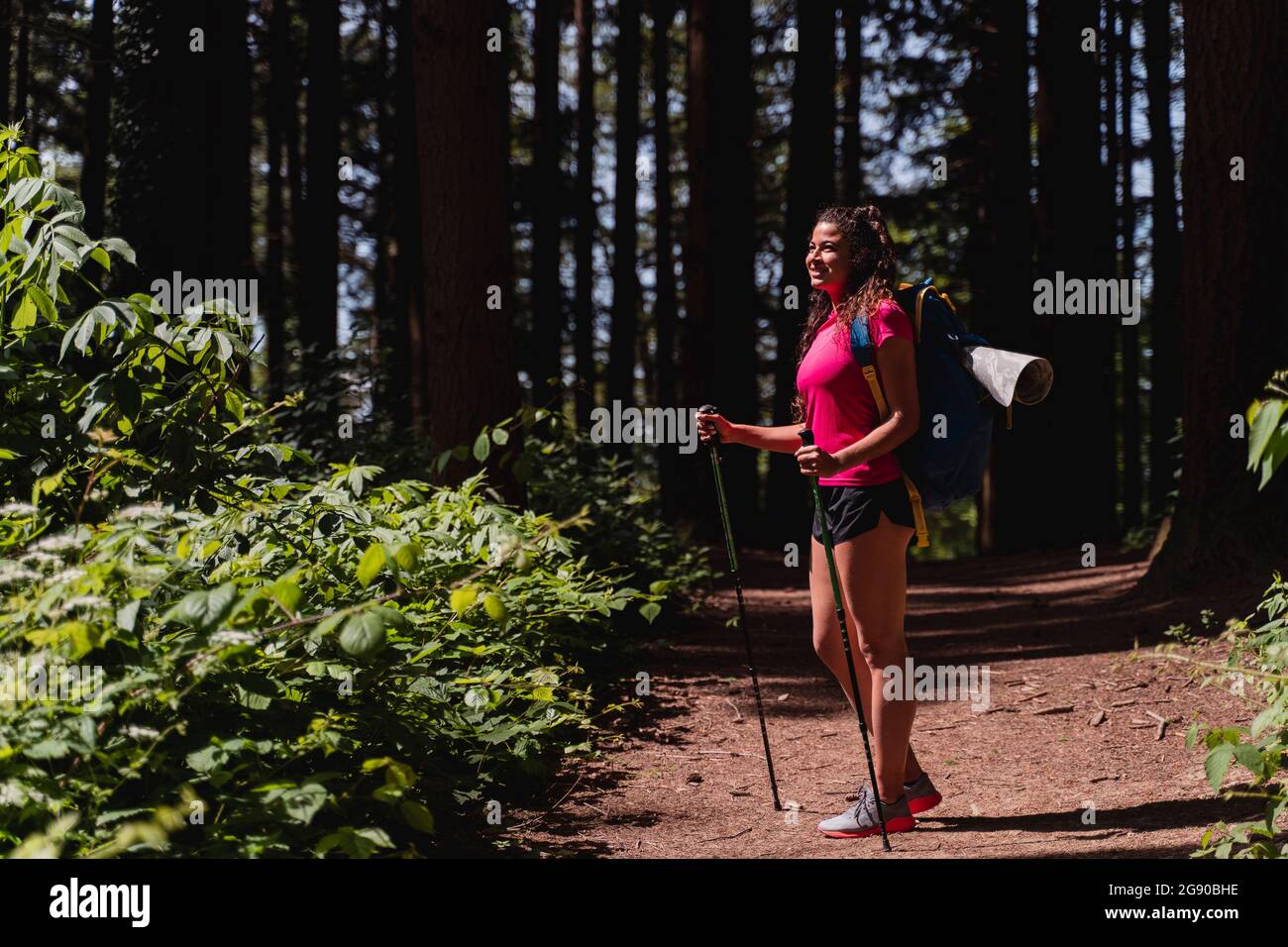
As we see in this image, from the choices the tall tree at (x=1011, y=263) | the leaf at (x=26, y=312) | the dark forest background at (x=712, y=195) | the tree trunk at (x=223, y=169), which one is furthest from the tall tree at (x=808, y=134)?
the leaf at (x=26, y=312)

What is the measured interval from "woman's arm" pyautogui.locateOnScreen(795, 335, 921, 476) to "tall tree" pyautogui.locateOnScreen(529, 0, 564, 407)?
13655mm

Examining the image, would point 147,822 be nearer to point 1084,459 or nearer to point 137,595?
point 137,595

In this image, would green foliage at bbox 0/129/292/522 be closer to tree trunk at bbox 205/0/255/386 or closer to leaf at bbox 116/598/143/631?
leaf at bbox 116/598/143/631

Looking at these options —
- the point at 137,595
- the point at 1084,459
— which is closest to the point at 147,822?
the point at 137,595

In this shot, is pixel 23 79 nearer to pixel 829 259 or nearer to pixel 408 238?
pixel 408 238

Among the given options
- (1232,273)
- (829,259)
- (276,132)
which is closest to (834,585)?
(829,259)

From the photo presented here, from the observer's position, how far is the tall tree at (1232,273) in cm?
721

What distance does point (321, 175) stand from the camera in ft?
50.4

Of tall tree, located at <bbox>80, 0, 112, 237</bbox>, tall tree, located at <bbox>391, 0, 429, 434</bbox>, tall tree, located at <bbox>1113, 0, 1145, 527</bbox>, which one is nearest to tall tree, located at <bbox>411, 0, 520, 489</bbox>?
tall tree, located at <bbox>391, 0, 429, 434</bbox>

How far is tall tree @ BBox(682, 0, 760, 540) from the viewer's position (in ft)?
49.5

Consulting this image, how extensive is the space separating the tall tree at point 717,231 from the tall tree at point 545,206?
3.42 metres

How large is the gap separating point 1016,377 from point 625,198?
54.6 ft

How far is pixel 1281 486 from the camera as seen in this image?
7117mm
